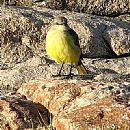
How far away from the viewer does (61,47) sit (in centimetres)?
1084

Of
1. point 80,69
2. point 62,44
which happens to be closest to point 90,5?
point 80,69

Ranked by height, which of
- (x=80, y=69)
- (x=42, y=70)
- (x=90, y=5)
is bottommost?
(x=42, y=70)

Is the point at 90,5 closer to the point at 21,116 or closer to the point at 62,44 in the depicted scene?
the point at 62,44

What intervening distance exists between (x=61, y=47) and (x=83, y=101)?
319 cm

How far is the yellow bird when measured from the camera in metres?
10.8

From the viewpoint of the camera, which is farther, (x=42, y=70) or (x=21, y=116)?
(x=42, y=70)

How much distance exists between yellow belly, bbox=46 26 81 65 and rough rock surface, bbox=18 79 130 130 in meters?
1.57

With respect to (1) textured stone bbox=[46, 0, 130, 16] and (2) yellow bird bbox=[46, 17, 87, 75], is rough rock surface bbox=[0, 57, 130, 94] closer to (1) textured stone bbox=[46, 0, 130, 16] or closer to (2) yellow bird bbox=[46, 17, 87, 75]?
(2) yellow bird bbox=[46, 17, 87, 75]

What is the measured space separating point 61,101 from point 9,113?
0.80 m

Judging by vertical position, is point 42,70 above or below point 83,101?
below

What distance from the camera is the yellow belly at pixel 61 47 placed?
10.8 m

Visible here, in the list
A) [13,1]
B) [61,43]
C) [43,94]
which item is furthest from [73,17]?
[43,94]

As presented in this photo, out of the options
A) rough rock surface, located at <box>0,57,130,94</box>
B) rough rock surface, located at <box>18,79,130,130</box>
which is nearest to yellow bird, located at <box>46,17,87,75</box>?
rough rock surface, located at <box>0,57,130,94</box>

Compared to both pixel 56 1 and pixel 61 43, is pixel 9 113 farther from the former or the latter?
pixel 56 1
